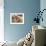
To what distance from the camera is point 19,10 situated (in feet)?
16.9

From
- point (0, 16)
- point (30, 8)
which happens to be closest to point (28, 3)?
point (30, 8)

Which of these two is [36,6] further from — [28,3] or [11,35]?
[11,35]

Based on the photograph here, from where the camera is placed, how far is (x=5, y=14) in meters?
5.14

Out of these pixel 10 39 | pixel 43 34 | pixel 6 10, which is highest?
pixel 6 10

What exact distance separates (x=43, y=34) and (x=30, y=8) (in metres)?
2.80

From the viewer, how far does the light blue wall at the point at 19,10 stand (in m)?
5.15

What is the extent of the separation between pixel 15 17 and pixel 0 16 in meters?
0.59

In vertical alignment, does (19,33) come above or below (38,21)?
below

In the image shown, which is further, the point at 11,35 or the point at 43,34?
the point at 11,35

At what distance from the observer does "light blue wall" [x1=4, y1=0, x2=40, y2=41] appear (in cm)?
515

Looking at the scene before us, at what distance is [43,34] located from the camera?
8.17 feet

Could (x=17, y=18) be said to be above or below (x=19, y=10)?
below

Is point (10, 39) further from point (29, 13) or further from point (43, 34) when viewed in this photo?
point (43, 34)

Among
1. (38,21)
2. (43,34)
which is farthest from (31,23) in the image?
(43,34)
